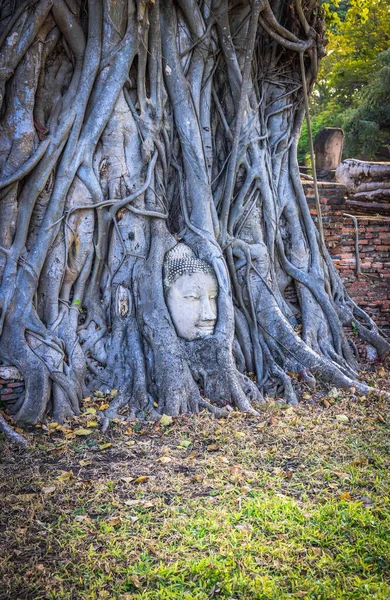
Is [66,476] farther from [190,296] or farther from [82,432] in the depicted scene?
[190,296]

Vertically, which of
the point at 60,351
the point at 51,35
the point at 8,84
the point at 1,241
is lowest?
the point at 60,351

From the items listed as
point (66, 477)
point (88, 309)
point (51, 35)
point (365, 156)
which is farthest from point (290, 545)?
point (365, 156)

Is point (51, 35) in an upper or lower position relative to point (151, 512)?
upper

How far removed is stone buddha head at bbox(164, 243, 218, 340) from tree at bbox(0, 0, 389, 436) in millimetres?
54

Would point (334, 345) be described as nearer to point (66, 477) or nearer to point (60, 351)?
point (60, 351)

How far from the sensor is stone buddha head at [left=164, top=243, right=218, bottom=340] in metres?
5.11

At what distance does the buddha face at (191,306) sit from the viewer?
5.11 meters

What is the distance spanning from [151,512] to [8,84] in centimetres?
371

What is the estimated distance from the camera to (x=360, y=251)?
7.90m

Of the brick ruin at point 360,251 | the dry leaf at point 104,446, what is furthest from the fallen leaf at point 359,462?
the brick ruin at point 360,251

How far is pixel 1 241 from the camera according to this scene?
15.6 ft

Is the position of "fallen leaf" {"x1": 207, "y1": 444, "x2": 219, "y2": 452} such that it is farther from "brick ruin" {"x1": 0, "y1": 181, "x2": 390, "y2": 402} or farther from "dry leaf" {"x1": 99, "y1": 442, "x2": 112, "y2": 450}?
"brick ruin" {"x1": 0, "y1": 181, "x2": 390, "y2": 402}

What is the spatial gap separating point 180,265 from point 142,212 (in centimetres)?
59

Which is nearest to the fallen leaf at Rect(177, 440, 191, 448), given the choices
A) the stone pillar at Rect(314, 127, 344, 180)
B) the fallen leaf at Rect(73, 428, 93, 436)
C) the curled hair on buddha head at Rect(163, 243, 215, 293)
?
the fallen leaf at Rect(73, 428, 93, 436)
